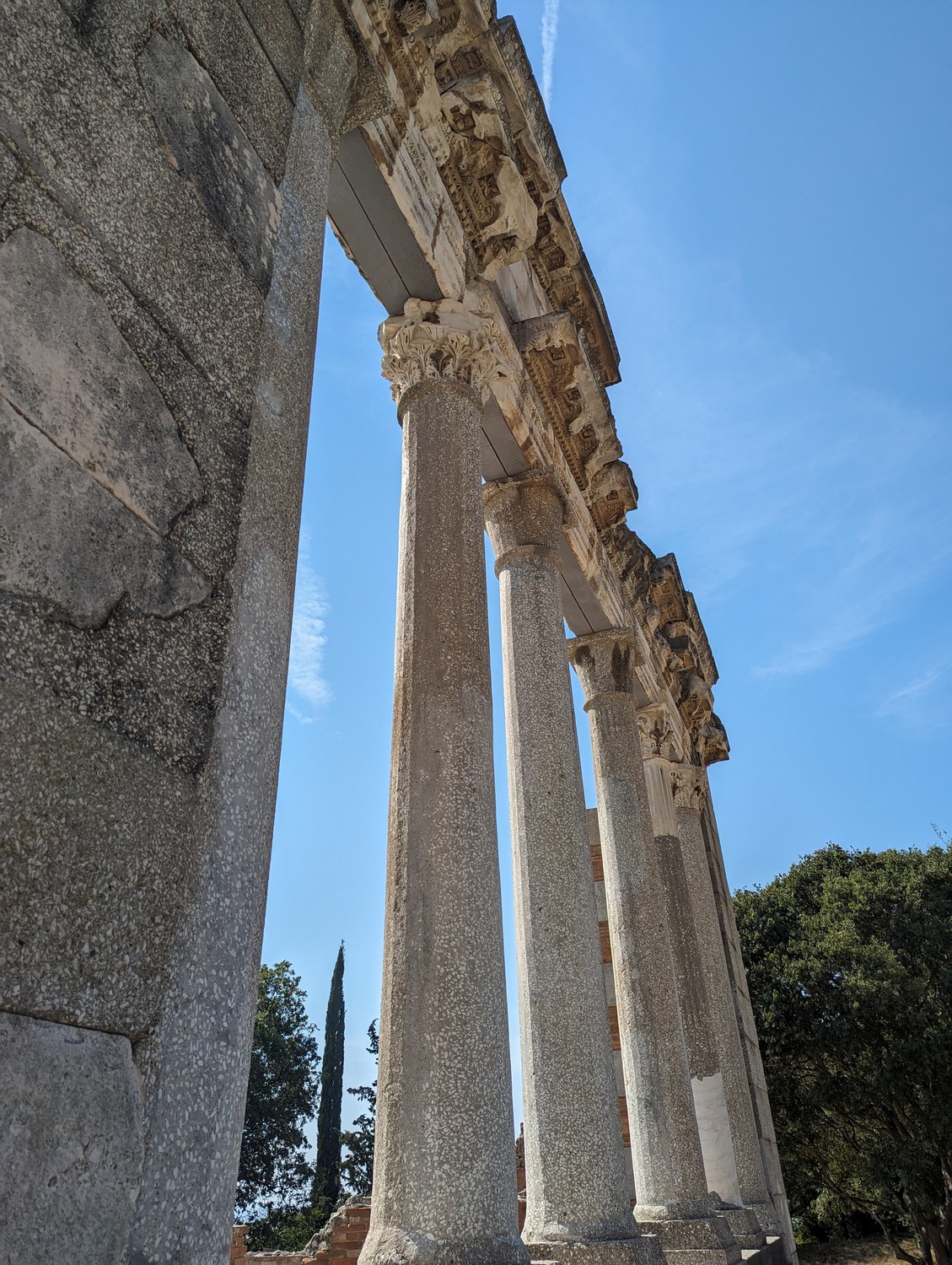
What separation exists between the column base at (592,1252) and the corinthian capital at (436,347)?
333 inches

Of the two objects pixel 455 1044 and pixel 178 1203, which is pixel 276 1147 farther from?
pixel 178 1203

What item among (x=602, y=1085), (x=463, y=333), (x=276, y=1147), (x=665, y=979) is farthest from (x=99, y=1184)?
(x=276, y=1147)

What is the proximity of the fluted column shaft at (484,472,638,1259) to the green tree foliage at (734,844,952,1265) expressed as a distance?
24.2m

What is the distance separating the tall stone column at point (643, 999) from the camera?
12523 mm

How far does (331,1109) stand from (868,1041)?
30.2 metres

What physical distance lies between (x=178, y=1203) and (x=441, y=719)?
214 inches

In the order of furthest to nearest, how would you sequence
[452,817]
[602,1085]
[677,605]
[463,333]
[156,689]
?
[677,605]
[463,333]
[602,1085]
[452,817]
[156,689]

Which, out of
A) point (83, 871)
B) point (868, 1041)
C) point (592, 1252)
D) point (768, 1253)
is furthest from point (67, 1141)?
point (868, 1041)

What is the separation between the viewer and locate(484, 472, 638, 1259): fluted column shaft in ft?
29.5

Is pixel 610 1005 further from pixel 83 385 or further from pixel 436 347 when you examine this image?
pixel 83 385

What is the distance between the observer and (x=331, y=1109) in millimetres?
49125

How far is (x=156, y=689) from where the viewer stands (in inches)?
110

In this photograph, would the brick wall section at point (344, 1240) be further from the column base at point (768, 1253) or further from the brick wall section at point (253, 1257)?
the column base at point (768, 1253)

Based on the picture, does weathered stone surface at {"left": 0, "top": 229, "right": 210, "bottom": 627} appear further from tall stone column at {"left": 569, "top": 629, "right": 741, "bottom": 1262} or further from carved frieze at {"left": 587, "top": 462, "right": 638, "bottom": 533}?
carved frieze at {"left": 587, "top": 462, "right": 638, "bottom": 533}
